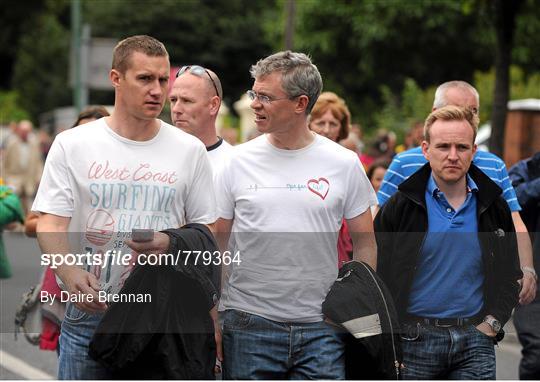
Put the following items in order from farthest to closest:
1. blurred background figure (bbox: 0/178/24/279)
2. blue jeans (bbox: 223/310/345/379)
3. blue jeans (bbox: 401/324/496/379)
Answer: blurred background figure (bbox: 0/178/24/279) < blue jeans (bbox: 401/324/496/379) < blue jeans (bbox: 223/310/345/379)

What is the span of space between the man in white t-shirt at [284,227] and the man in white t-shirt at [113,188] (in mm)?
261

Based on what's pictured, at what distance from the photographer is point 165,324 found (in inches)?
195

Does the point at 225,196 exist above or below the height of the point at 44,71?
below

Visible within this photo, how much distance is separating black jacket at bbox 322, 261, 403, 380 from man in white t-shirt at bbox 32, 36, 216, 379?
0.66m

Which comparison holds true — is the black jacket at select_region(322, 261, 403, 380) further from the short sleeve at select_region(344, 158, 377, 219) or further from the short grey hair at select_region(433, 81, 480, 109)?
the short grey hair at select_region(433, 81, 480, 109)

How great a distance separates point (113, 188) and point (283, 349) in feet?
3.08

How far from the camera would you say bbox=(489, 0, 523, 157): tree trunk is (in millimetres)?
13195

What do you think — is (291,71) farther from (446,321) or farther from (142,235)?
(446,321)

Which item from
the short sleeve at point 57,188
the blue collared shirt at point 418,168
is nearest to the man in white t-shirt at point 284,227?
the short sleeve at point 57,188

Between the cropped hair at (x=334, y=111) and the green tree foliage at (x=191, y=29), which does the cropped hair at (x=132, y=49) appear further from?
the green tree foliage at (x=191, y=29)

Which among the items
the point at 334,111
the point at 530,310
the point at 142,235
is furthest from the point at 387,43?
the point at 142,235

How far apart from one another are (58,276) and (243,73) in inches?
2336

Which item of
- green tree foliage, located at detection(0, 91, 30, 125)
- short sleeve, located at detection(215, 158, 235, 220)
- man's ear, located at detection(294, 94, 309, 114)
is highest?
man's ear, located at detection(294, 94, 309, 114)

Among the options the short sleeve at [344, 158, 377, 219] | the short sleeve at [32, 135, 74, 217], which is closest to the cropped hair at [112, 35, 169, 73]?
the short sleeve at [32, 135, 74, 217]
